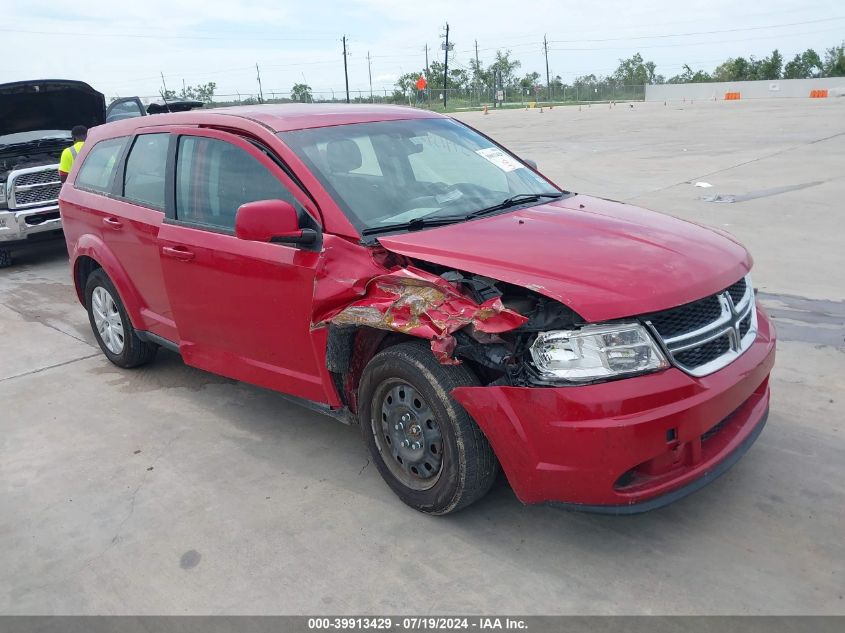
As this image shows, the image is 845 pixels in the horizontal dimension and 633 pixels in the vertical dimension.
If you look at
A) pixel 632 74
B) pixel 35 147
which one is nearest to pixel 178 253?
pixel 35 147

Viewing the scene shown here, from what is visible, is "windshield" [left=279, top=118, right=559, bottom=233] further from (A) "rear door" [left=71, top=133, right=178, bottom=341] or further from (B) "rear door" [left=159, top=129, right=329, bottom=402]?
(A) "rear door" [left=71, top=133, right=178, bottom=341]

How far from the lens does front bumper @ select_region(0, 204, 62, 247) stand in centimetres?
889

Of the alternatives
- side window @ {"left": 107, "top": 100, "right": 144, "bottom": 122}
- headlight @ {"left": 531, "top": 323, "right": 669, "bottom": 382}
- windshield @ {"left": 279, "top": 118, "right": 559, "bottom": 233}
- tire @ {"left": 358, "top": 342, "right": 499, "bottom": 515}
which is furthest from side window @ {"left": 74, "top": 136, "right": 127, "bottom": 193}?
side window @ {"left": 107, "top": 100, "right": 144, "bottom": 122}

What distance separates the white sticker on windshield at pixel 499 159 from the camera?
433 centimetres

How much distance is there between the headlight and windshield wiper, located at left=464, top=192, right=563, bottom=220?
109cm

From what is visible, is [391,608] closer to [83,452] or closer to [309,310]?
[309,310]

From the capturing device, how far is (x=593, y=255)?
9.87ft

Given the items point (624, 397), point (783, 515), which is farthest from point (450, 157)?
point (783, 515)

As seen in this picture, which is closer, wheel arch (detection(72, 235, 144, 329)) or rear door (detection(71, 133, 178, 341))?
rear door (detection(71, 133, 178, 341))

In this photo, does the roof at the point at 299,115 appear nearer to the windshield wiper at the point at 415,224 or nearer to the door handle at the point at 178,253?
the door handle at the point at 178,253

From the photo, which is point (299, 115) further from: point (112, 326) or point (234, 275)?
point (112, 326)

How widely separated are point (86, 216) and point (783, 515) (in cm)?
476

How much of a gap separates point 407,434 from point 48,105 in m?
8.89

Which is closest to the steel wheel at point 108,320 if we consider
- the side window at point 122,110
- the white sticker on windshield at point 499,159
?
the white sticker on windshield at point 499,159
